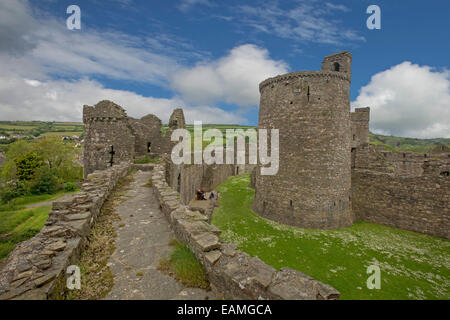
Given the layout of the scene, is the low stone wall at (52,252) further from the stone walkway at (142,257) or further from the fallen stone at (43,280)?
the stone walkway at (142,257)

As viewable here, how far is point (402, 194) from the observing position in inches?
Result: 500

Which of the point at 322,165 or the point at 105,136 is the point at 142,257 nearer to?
the point at 322,165

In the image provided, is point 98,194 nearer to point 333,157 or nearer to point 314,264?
point 314,264

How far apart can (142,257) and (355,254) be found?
32.2 feet

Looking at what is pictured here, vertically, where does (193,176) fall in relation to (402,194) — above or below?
above

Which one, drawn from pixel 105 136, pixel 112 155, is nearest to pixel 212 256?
pixel 112 155

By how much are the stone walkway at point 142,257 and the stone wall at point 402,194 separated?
1342 cm

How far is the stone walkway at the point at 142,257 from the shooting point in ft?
11.9

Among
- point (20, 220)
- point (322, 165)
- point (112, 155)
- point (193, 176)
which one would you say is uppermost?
point (112, 155)

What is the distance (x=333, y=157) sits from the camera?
12.4 metres

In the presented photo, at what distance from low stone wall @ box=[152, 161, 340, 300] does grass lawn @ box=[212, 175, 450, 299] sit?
5.55 meters

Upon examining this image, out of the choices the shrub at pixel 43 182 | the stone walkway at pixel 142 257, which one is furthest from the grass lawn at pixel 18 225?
the stone walkway at pixel 142 257
